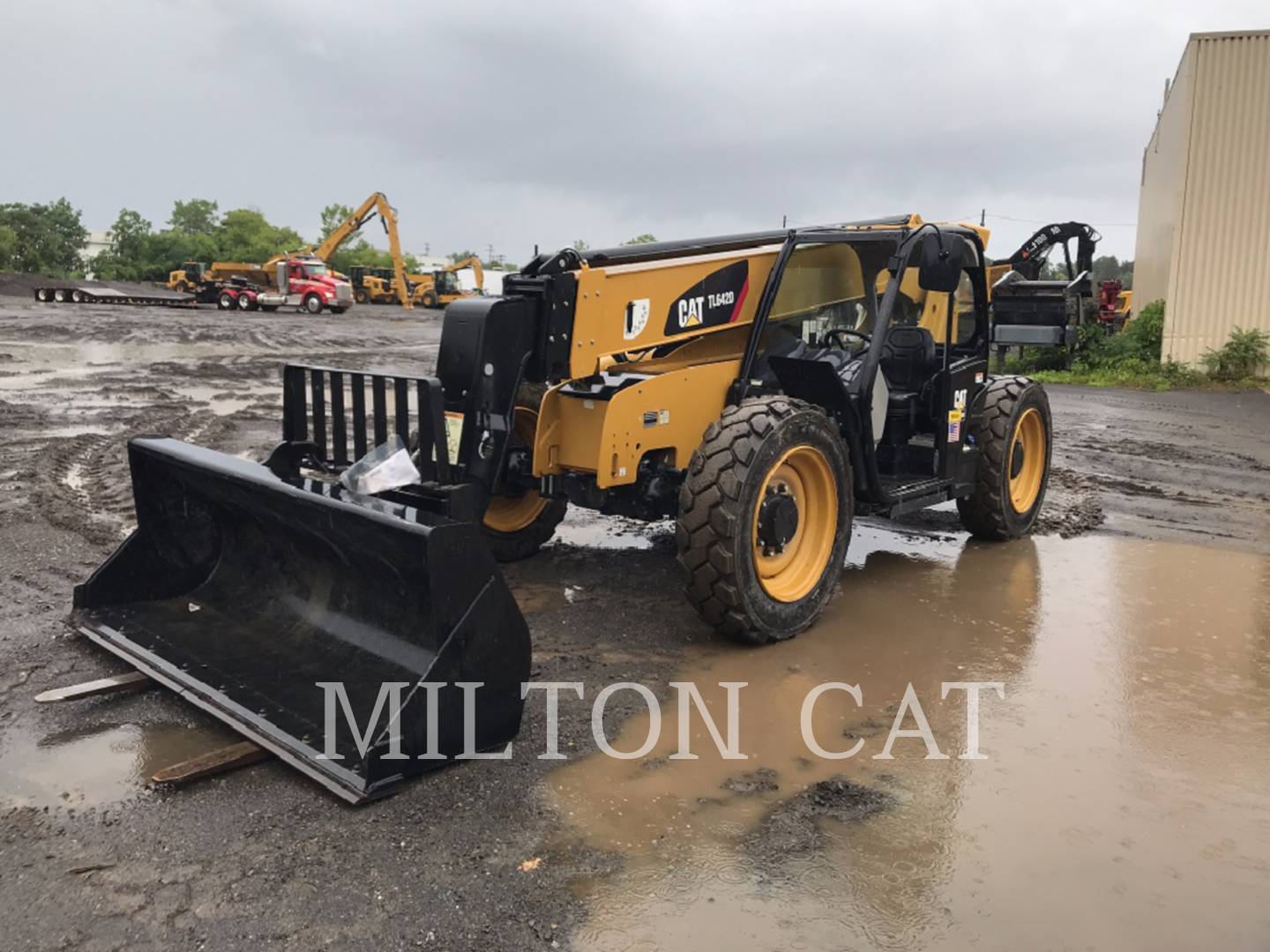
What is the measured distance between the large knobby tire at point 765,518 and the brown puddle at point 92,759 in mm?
2156

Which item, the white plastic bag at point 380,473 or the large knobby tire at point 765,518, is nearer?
the white plastic bag at point 380,473

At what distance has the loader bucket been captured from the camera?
357cm

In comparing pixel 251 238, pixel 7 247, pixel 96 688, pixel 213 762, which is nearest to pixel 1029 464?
pixel 213 762

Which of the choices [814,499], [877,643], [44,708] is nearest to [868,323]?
[814,499]

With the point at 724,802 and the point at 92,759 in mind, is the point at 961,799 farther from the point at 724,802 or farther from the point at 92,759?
the point at 92,759

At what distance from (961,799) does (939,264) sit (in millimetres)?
3119

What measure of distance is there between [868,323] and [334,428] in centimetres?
323

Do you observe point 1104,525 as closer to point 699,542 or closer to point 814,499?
point 814,499

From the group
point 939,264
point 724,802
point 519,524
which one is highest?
point 939,264

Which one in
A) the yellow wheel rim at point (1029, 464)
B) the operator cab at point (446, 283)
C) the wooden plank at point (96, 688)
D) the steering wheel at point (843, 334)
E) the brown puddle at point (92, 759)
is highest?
the operator cab at point (446, 283)

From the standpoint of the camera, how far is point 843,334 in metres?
6.31

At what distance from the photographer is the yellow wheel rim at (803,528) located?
518cm

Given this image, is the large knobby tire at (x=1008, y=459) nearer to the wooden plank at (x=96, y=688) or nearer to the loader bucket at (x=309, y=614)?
the loader bucket at (x=309, y=614)

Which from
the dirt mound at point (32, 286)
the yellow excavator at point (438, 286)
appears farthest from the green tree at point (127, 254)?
the yellow excavator at point (438, 286)
